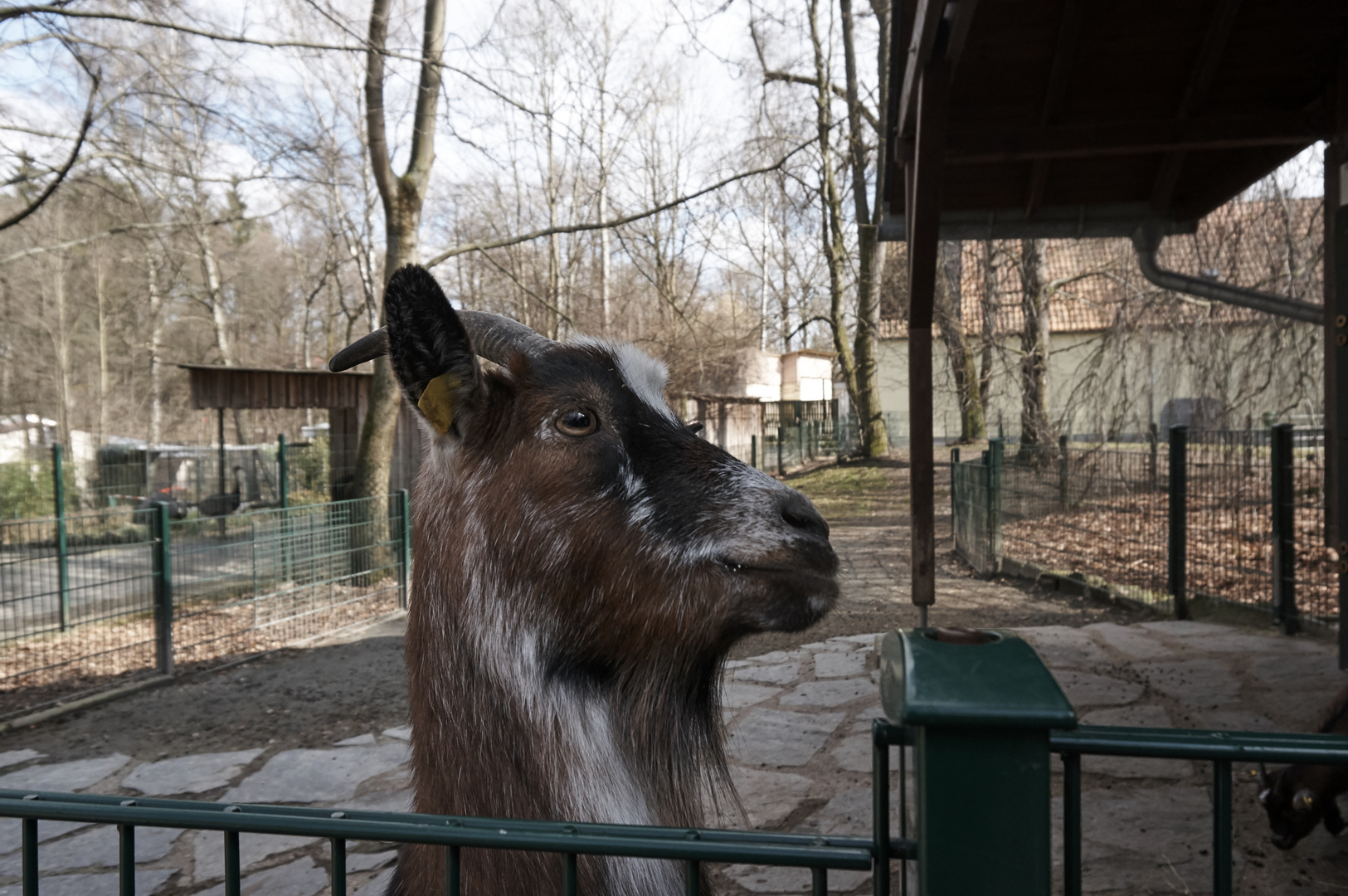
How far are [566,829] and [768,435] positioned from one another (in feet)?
70.7

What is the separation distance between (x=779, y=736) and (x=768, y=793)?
71 centimetres

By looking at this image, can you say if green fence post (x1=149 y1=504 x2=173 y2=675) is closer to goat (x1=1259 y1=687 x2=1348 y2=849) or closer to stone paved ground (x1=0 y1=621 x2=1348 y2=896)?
stone paved ground (x1=0 y1=621 x2=1348 y2=896)

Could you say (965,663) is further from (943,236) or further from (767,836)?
(943,236)

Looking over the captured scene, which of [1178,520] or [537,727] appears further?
[1178,520]

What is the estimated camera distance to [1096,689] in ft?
15.3

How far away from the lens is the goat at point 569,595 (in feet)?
5.19

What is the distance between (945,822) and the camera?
2.85 feet

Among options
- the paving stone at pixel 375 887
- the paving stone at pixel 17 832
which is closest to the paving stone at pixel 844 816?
the paving stone at pixel 375 887

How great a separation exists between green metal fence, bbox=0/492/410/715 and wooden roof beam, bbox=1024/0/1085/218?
6.49 m

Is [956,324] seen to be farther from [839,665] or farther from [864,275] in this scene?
[839,665]

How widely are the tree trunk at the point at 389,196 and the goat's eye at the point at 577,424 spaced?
7653mm

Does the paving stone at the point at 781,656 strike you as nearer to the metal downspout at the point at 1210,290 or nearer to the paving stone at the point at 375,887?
the paving stone at the point at 375,887

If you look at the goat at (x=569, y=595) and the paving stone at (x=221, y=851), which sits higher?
the goat at (x=569, y=595)

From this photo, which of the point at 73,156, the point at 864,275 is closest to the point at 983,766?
the point at 73,156
